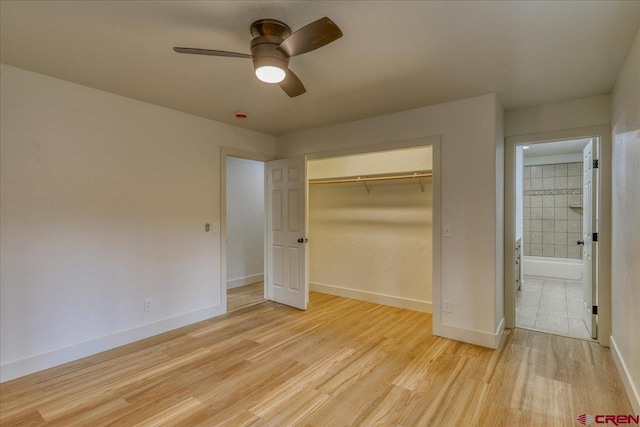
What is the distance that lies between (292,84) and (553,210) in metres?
6.66

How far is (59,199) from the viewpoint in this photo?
261cm

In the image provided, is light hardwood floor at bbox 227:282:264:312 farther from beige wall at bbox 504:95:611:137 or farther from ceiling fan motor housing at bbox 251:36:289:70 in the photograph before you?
beige wall at bbox 504:95:611:137

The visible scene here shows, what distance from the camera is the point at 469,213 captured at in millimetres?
3041

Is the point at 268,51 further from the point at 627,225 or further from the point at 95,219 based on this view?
the point at 627,225

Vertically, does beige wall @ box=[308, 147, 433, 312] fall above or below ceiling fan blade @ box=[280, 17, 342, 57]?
below

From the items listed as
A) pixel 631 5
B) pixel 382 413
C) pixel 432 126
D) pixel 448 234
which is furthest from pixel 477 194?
pixel 382 413

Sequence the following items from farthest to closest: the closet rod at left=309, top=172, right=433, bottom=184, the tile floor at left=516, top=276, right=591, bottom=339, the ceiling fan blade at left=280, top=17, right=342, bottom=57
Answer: the closet rod at left=309, top=172, right=433, bottom=184, the tile floor at left=516, top=276, right=591, bottom=339, the ceiling fan blade at left=280, top=17, right=342, bottom=57

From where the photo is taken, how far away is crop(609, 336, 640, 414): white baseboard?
6.27 feet

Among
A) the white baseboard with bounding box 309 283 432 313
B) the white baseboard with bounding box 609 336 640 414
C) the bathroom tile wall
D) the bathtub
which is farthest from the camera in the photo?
the bathroom tile wall

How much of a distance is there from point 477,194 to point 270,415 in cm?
261

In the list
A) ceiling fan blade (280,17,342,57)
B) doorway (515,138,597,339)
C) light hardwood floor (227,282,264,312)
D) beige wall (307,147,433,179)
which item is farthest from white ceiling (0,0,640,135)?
doorway (515,138,597,339)

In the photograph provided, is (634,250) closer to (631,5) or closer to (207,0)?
(631,5)

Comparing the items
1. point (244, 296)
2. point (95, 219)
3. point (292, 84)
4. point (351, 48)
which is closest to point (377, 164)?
point (351, 48)

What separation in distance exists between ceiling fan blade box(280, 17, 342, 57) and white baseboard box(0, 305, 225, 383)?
3.02 meters
